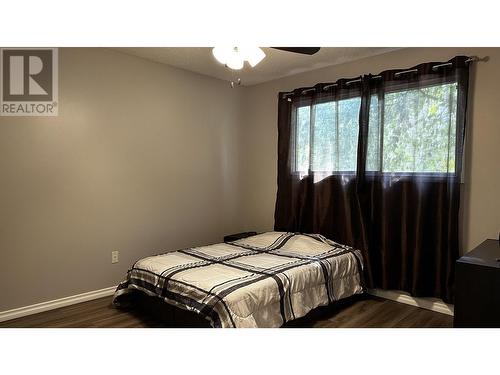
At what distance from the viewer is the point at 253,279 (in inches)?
89.6

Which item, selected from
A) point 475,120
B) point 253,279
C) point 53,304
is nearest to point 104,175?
point 53,304

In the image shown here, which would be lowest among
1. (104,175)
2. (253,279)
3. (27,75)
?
(253,279)

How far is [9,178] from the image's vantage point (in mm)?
2568

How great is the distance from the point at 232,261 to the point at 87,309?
1.31 metres

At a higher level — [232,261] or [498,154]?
[498,154]

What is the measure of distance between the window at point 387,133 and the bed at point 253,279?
0.85m

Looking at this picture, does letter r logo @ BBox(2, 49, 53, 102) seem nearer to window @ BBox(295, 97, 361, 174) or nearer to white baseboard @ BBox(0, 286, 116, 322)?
white baseboard @ BBox(0, 286, 116, 322)

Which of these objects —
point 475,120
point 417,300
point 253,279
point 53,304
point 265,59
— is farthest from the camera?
point 265,59

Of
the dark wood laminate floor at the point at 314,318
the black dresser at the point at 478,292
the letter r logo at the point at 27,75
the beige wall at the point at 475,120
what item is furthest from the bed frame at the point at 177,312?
the letter r logo at the point at 27,75

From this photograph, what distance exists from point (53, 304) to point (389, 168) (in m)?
3.19

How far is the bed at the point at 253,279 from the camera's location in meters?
2.09

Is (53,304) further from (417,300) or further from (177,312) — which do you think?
(417,300)
